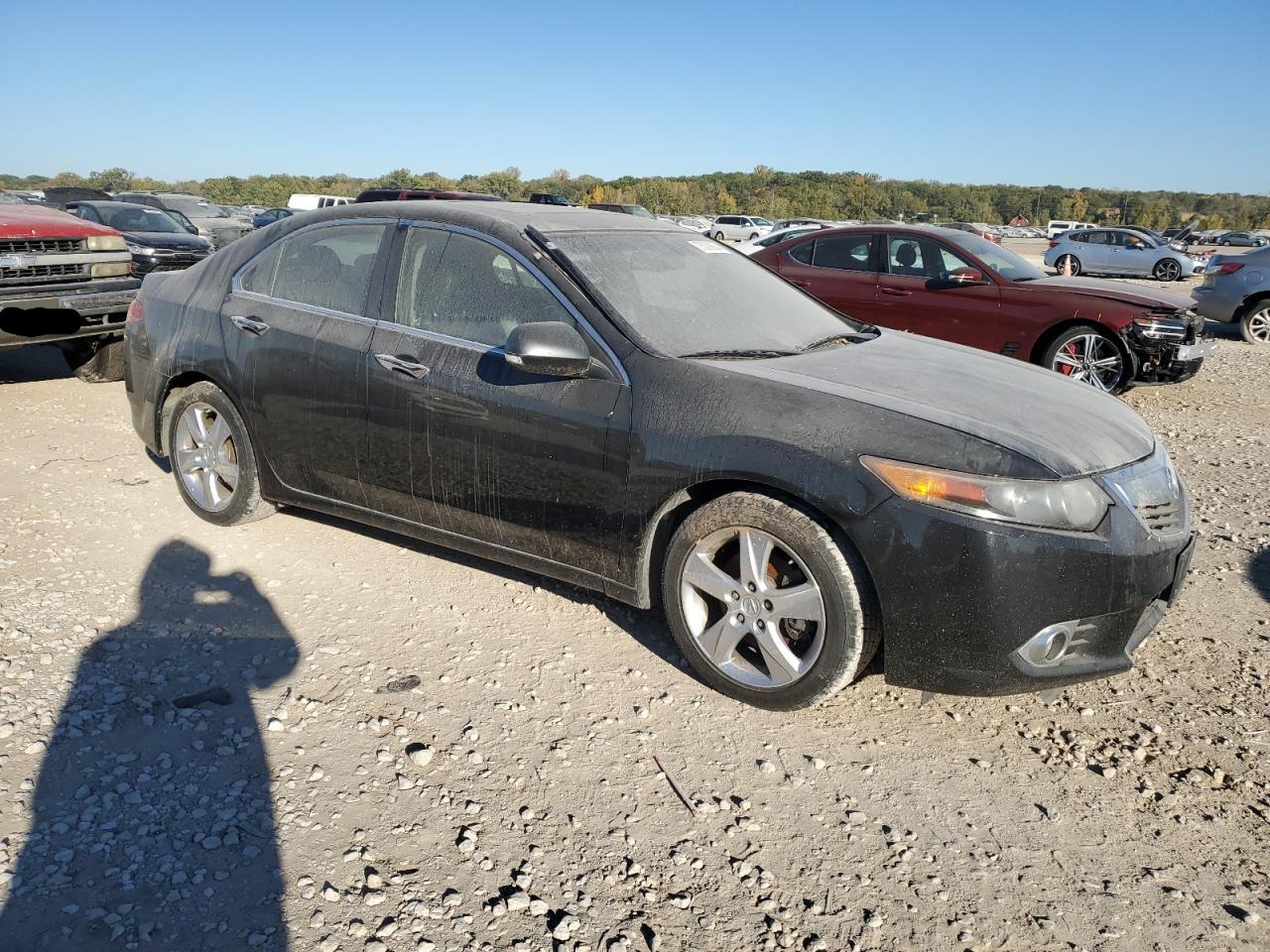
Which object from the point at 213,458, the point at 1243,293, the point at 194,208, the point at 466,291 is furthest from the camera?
the point at 194,208

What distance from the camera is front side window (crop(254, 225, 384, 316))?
4113 mm

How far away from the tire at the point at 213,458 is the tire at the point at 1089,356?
6.57 meters

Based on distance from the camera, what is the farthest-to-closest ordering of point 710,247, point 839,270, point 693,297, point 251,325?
point 839,270, point 710,247, point 251,325, point 693,297

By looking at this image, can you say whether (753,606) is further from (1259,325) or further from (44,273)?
(1259,325)

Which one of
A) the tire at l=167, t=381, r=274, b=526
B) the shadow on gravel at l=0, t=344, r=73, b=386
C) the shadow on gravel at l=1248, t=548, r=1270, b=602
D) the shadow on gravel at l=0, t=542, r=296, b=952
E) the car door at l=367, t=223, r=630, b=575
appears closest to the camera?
the shadow on gravel at l=0, t=542, r=296, b=952

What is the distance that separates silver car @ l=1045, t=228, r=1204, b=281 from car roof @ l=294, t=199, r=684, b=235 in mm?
25448

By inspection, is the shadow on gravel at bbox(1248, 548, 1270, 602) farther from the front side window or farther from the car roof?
the front side window

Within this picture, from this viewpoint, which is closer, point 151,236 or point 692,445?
point 692,445

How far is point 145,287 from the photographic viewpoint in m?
5.18

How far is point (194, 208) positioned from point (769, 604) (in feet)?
98.1

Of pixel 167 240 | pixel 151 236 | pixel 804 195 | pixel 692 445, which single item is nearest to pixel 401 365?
pixel 692 445

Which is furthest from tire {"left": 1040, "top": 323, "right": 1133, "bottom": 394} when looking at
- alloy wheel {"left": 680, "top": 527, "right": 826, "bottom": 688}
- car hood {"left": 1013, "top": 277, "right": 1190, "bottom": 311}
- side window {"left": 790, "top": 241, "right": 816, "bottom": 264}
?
alloy wheel {"left": 680, "top": 527, "right": 826, "bottom": 688}

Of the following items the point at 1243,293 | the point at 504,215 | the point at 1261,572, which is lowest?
the point at 1261,572

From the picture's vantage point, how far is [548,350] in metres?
3.31
